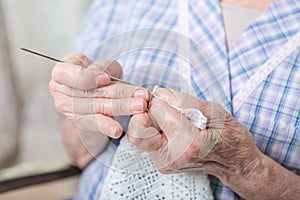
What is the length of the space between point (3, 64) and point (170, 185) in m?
0.83

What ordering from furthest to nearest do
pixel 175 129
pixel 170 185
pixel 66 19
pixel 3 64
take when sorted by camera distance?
pixel 66 19 → pixel 3 64 → pixel 170 185 → pixel 175 129

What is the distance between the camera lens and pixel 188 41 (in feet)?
3.24

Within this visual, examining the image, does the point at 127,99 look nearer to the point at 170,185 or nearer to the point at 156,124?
the point at 156,124

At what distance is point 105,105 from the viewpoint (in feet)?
2.59

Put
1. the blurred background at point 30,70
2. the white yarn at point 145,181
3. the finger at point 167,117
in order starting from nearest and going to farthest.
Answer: the finger at point 167,117, the white yarn at point 145,181, the blurred background at point 30,70

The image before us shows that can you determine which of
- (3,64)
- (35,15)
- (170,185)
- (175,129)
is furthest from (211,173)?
(35,15)

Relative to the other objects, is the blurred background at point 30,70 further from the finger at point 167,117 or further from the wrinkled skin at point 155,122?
the finger at point 167,117

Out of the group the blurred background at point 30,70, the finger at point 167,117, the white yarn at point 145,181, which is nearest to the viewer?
the finger at point 167,117

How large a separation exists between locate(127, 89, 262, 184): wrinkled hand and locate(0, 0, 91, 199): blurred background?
87cm

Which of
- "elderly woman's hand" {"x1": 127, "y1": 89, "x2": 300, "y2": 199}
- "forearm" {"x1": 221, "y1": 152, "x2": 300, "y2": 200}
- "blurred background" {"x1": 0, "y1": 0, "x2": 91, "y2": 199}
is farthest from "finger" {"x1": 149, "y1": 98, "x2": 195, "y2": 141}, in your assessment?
"blurred background" {"x1": 0, "y1": 0, "x2": 91, "y2": 199}

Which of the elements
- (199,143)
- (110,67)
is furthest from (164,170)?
(110,67)

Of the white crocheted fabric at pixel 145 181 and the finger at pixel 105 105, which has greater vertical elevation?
the finger at pixel 105 105

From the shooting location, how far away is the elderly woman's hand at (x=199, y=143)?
0.77m

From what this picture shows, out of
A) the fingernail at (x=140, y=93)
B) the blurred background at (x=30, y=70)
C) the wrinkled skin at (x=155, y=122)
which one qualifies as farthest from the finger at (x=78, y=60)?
the blurred background at (x=30, y=70)
